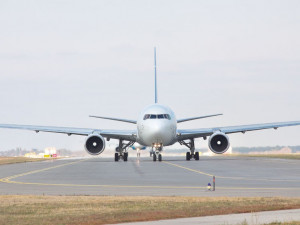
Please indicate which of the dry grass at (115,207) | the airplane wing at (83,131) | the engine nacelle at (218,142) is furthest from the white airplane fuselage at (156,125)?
the dry grass at (115,207)

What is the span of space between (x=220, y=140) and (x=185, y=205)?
37380 mm

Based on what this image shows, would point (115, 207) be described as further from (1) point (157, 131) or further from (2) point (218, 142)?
(2) point (218, 142)

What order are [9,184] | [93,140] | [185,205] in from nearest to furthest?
[185,205] < [9,184] < [93,140]

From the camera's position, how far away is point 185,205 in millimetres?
19203

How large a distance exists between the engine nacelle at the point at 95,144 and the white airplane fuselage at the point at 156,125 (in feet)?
11.1

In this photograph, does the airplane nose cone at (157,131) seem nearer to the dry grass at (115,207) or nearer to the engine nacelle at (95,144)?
the engine nacelle at (95,144)

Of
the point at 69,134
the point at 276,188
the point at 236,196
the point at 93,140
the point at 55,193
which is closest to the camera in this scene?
the point at 236,196

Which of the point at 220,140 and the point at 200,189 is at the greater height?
the point at 220,140

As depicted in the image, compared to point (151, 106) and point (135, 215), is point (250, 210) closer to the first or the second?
point (135, 215)

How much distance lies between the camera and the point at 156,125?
53.9 metres

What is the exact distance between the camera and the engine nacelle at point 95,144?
55719 millimetres

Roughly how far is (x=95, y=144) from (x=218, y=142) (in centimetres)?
1048

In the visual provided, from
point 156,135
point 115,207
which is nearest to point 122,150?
point 156,135

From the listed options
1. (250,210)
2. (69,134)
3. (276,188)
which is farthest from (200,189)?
(69,134)
